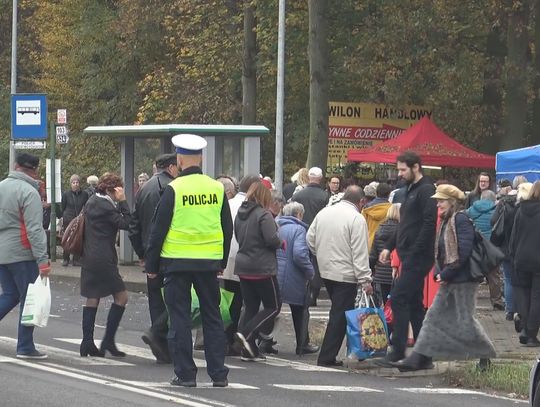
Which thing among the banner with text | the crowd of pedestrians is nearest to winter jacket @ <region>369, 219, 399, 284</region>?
the crowd of pedestrians

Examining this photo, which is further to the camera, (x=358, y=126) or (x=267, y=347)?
(x=358, y=126)

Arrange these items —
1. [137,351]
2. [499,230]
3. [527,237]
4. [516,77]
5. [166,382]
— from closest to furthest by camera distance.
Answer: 1. [166,382]
2. [137,351]
3. [527,237]
4. [499,230]
5. [516,77]

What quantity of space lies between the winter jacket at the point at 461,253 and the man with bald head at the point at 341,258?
0.91 meters

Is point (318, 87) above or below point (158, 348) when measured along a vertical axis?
above

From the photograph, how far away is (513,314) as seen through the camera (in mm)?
18234

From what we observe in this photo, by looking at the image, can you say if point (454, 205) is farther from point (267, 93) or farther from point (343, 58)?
point (267, 93)

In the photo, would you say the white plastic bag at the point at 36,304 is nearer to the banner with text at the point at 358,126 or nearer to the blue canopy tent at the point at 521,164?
the blue canopy tent at the point at 521,164

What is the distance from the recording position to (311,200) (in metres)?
19.6

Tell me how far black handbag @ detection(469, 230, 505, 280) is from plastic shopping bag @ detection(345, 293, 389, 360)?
49.0 inches

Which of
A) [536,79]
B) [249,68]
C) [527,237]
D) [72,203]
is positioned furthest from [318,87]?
[527,237]

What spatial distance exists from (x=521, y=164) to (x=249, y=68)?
51.8 feet

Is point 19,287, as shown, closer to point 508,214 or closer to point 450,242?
point 450,242

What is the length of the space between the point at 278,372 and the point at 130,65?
125ft

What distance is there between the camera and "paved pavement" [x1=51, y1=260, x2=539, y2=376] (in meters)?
14.6
